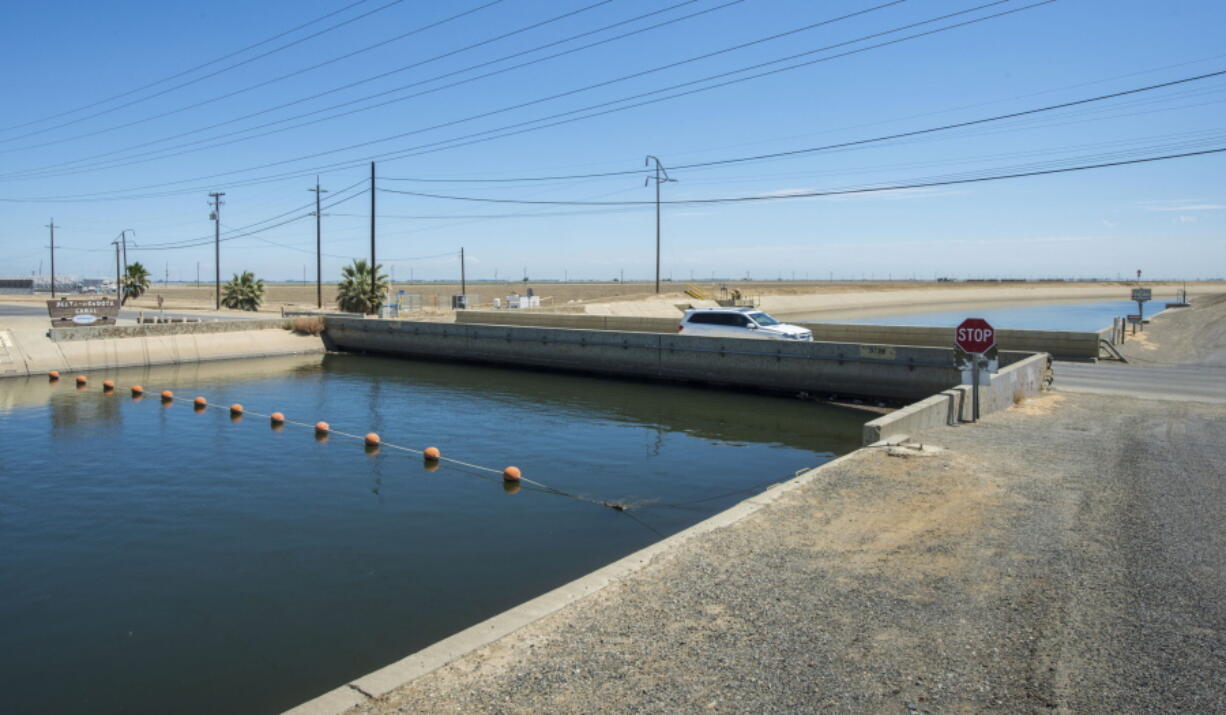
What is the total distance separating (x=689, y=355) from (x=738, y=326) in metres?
2.25

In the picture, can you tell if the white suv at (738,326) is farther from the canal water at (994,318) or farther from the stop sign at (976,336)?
the canal water at (994,318)

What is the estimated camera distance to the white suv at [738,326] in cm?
3041

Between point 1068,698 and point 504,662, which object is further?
point 504,662

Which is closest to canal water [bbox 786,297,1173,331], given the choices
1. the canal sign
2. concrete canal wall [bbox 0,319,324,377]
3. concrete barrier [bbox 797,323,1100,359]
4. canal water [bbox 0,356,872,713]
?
concrete barrier [bbox 797,323,1100,359]

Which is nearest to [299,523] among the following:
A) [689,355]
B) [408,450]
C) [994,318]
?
[408,450]

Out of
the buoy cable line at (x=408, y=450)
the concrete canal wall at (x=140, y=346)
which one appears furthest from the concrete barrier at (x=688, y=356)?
the buoy cable line at (x=408, y=450)

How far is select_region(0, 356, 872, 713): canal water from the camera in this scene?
8.27 m

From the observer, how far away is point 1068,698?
18.0 ft

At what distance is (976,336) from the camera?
50.3ft

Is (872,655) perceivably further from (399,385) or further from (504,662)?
(399,385)

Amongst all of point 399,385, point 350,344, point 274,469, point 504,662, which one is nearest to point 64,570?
point 274,469

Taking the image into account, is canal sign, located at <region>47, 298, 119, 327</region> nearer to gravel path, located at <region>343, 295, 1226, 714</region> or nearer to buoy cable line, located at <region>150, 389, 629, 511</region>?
buoy cable line, located at <region>150, 389, 629, 511</region>

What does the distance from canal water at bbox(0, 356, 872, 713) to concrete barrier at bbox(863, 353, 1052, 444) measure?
9.28 feet

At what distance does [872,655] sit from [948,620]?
1054 mm
